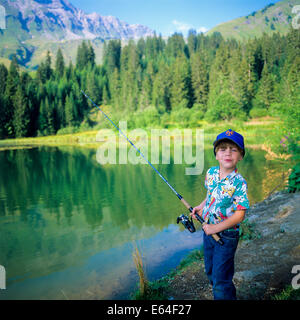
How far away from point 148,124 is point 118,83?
141ft

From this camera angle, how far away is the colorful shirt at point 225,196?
275cm

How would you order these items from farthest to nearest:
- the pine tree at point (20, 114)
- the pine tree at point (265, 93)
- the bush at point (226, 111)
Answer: the pine tree at point (20, 114)
the pine tree at point (265, 93)
the bush at point (226, 111)

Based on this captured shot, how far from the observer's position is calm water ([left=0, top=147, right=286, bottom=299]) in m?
6.04

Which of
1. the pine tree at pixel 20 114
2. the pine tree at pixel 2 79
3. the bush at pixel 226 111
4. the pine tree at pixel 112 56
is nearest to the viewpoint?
the bush at pixel 226 111

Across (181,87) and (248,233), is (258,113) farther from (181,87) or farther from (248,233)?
(248,233)

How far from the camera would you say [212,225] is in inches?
110

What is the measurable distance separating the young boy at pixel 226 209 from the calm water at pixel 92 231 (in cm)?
282

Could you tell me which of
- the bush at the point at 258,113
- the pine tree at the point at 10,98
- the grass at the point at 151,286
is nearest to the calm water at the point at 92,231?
the grass at the point at 151,286

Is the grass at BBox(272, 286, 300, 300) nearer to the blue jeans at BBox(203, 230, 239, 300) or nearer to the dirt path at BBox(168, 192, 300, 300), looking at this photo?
the dirt path at BBox(168, 192, 300, 300)

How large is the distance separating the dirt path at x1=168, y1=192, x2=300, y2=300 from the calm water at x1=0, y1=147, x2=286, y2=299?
1148 millimetres

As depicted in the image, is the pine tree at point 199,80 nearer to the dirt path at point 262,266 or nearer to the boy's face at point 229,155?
the dirt path at point 262,266

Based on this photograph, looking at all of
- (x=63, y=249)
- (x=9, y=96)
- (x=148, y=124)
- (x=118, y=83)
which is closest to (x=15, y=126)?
(x=9, y=96)

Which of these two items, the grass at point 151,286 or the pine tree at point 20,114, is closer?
the grass at point 151,286

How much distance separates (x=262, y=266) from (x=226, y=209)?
2.47m
